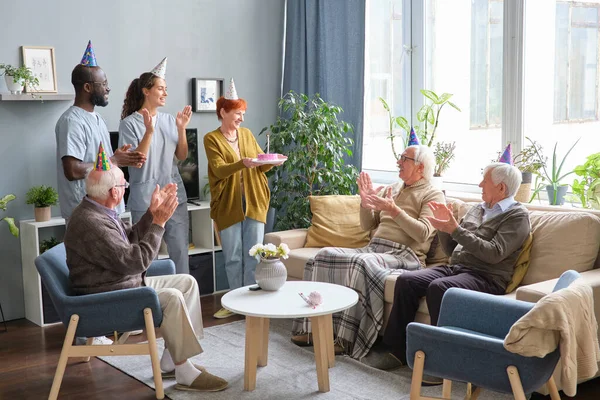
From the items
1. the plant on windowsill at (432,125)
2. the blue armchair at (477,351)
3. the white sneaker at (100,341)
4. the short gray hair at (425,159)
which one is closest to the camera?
the blue armchair at (477,351)

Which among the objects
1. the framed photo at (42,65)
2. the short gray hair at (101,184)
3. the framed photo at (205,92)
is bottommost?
the short gray hair at (101,184)

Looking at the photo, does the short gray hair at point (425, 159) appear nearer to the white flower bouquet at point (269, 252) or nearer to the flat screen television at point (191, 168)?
the white flower bouquet at point (269, 252)

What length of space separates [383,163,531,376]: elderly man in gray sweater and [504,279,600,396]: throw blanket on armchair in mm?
989

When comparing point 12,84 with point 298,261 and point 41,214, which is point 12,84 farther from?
point 298,261

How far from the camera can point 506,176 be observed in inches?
141

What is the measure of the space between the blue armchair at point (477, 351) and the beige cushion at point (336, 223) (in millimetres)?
1600

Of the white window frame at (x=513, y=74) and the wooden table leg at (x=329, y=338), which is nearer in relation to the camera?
the wooden table leg at (x=329, y=338)

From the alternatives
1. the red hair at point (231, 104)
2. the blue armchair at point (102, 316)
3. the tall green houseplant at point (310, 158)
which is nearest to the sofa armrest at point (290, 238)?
the tall green houseplant at point (310, 158)

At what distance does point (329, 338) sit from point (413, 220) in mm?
805

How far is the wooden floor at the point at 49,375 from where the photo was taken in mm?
3463

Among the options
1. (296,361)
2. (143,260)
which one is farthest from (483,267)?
(143,260)

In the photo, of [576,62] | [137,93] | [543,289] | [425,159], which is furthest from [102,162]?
[576,62]

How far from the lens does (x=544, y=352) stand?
2.43 meters

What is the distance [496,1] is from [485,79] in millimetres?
503
